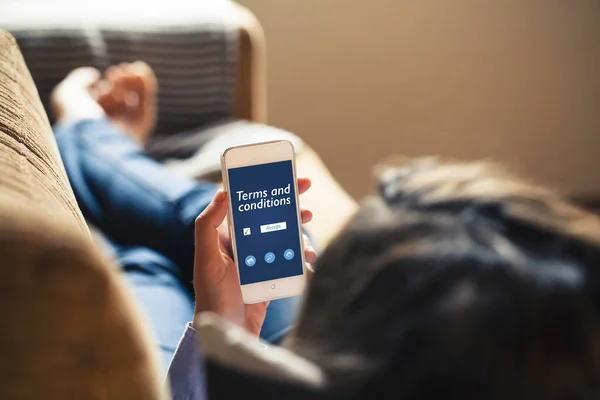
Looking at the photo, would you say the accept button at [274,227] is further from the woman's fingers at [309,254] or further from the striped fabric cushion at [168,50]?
the striped fabric cushion at [168,50]

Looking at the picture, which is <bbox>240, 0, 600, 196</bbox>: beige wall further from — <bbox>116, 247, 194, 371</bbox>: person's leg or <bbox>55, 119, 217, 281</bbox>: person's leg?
<bbox>116, 247, 194, 371</bbox>: person's leg

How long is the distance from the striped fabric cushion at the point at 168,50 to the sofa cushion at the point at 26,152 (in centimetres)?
53

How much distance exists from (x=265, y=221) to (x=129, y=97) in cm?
69

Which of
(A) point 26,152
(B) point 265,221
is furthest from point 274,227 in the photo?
(A) point 26,152

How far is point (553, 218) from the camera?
0.29 m

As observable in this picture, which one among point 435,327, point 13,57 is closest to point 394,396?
point 435,327

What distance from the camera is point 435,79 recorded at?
186 cm

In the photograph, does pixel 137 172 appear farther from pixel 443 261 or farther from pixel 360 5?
pixel 360 5

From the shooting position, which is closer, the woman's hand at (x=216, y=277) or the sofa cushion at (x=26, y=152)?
the sofa cushion at (x=26, y=152)

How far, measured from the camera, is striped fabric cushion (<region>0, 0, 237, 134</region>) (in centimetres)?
126

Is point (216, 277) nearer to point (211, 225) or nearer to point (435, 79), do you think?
point (211, 225)

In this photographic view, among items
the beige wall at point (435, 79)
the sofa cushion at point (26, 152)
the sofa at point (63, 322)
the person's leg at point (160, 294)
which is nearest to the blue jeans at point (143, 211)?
the person's leg at point (160, 294)

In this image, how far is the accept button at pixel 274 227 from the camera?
663mm

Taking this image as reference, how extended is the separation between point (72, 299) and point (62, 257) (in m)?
0.02
